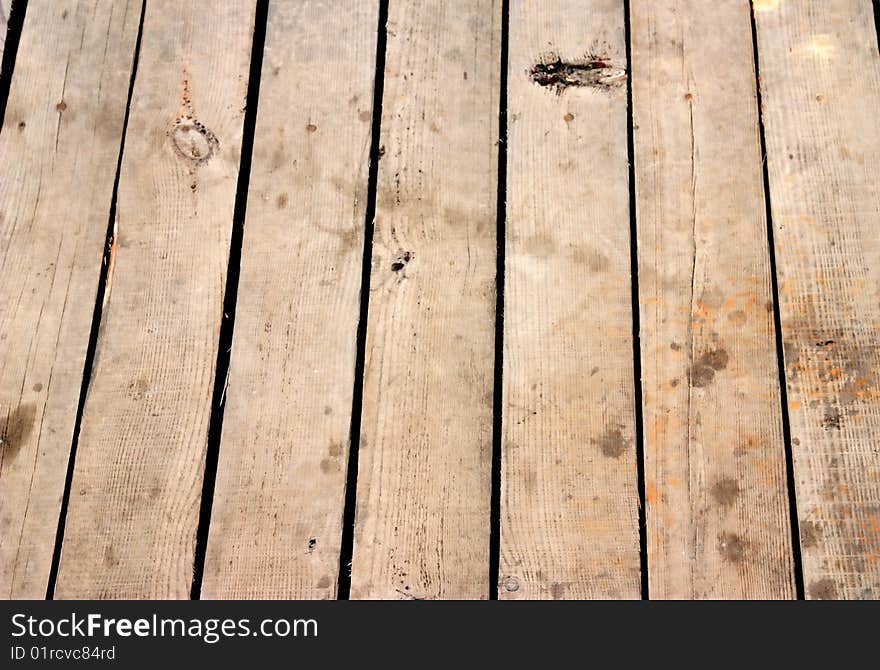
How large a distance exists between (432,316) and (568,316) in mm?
269

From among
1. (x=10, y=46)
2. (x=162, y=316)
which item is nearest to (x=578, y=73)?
(x=162, y=316)

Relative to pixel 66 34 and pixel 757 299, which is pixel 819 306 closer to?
pixel 757 299

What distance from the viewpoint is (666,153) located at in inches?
66.1

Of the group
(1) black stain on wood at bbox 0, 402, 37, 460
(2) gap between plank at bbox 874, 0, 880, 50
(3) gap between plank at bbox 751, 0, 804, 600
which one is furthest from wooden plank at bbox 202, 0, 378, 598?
(2) gap between plank at bbox 874, 0, 880, 50

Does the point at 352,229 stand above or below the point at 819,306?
above

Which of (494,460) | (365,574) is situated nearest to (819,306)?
(494,460)

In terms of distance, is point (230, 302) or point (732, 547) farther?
point (230, 302)

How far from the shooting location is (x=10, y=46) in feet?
5.87

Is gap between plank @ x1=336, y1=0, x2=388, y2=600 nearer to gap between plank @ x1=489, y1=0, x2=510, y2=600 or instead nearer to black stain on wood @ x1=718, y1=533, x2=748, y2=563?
gap between plank @ x1=489, y1=0, x2=510, y2=600

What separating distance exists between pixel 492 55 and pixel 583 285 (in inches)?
21.2

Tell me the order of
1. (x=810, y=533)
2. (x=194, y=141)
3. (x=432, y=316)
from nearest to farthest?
(x=810, y=533) → (x=432, y=316) → (x=194, y=141)

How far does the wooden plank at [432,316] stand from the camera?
1514 mm

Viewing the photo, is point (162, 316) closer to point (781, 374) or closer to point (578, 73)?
point (578, 73)
